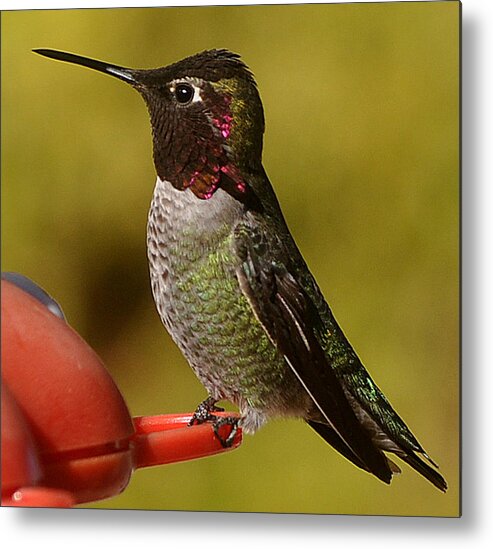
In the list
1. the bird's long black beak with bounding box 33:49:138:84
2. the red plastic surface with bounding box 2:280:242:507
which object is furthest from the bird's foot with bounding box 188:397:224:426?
the bird's long black beak with bounding box 33:49:138:84

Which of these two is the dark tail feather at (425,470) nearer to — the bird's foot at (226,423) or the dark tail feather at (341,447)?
the dark tail feather at (341,447)

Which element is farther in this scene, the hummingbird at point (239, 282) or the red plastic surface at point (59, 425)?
the hummingbird at point (239, 282)

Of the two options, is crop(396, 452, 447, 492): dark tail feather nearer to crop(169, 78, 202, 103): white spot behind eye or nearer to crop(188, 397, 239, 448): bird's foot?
crop(188, 397, 239, 448): bird's foot

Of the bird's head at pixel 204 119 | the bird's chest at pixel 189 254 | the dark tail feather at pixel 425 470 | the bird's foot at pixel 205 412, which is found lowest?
the dark tail feather at pixel 425 470

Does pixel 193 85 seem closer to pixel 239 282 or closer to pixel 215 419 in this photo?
pixel 239 282

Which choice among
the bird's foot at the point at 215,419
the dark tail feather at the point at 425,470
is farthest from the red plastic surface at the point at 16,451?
the dark tail feather at the point at 425,470

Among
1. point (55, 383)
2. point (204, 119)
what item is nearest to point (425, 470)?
point (204, 119)

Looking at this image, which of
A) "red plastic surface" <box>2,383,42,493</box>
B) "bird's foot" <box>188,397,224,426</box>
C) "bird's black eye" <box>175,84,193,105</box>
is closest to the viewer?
"red plastic surface" <box>2,383,42,493</box>

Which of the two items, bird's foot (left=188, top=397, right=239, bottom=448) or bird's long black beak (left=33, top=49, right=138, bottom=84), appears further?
bird's long black beak (left=33, top=49, right=138, bottom=84)
